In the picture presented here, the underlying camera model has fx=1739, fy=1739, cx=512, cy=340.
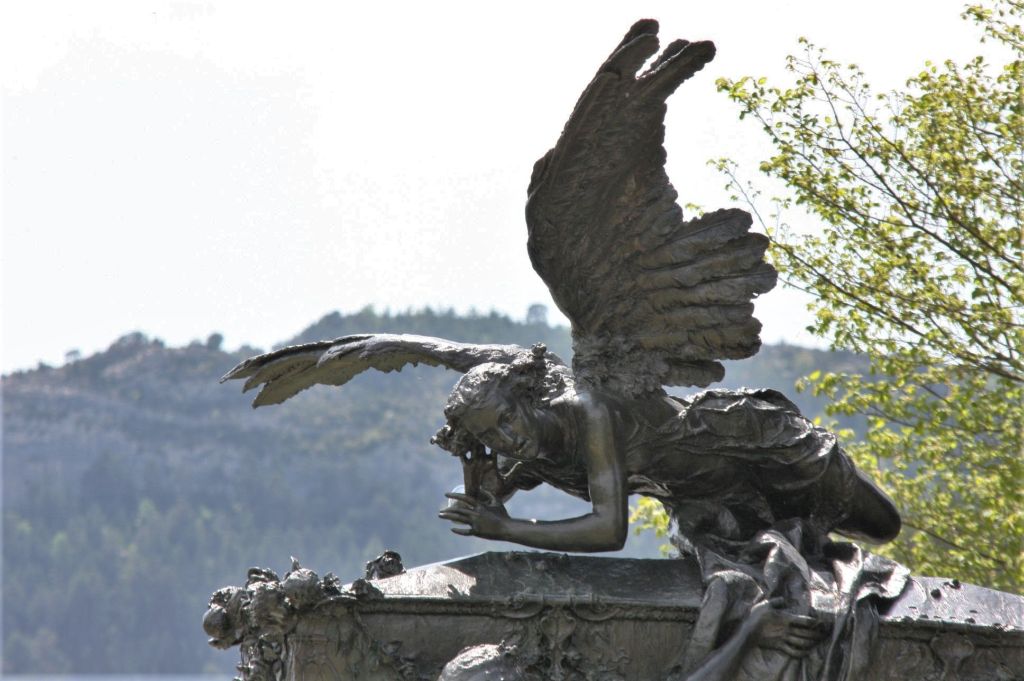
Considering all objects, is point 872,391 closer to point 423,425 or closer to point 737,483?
point 737,483

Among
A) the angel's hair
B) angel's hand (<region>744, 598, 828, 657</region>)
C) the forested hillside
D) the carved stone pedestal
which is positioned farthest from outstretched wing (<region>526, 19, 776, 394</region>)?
the forested hillside

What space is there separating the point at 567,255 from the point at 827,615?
204 centimetres

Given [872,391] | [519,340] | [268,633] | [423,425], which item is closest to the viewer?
[268,633]

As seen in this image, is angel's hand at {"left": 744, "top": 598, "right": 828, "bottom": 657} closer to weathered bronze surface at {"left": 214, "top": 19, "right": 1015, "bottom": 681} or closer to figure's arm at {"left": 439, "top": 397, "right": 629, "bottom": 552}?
weathered bronze surface at {"left": 214, "top": 19, "right": 1015, "bottom": 681}

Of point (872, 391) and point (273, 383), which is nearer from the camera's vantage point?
point (273, 383)

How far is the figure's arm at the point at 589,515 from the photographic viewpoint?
786 cm

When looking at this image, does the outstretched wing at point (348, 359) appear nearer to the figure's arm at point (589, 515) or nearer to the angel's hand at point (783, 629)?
the figure's arm at point (589, 515)

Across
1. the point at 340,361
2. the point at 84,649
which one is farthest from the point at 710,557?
the point at 84,649

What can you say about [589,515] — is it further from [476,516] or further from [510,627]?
[510,627]

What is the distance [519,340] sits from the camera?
6300cm

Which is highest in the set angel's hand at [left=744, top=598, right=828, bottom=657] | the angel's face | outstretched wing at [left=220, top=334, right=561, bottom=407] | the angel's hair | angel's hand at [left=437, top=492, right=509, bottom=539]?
Answer: outstretched wing at [left=220, top=334, right=561, bottom=407]

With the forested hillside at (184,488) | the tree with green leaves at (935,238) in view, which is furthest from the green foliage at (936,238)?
the forested hillside at (184,488)

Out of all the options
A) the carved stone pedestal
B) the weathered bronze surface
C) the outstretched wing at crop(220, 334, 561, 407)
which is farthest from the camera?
the outstretched wing at crop(220, 334, 561, 407)

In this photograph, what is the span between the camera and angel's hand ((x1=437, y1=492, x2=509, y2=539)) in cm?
789
